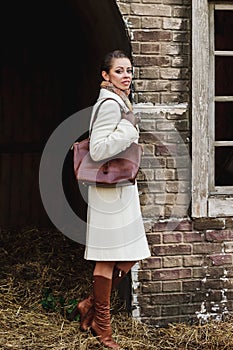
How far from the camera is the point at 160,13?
479cm

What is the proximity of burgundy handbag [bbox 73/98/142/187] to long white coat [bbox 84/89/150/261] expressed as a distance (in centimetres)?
7

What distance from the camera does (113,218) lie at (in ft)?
13.9

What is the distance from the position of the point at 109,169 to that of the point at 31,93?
3448mm

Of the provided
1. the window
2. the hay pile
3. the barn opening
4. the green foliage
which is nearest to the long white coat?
the hay pile

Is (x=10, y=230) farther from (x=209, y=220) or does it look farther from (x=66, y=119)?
(x=209, y=220)

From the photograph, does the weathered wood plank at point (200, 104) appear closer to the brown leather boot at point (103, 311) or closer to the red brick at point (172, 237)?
the red brick at point (172, 237)

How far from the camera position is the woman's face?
4.21 metres

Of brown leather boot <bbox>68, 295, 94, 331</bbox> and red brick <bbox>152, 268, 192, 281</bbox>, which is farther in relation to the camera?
red brick <bbox>152, 268, 192, 281</bbox>

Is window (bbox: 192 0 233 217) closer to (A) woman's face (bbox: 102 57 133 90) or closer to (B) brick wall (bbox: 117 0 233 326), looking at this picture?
(B) brick wall (bbox: 117 0 233 326)

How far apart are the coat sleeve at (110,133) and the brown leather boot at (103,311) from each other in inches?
32.4

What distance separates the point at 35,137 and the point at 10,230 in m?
1.09

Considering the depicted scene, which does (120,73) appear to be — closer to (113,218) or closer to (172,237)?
(113,218)

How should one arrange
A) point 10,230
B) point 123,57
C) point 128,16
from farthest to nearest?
point 10,230 < point 128,16 < point 123,57

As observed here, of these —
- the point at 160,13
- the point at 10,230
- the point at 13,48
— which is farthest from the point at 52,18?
the point at 160,13
